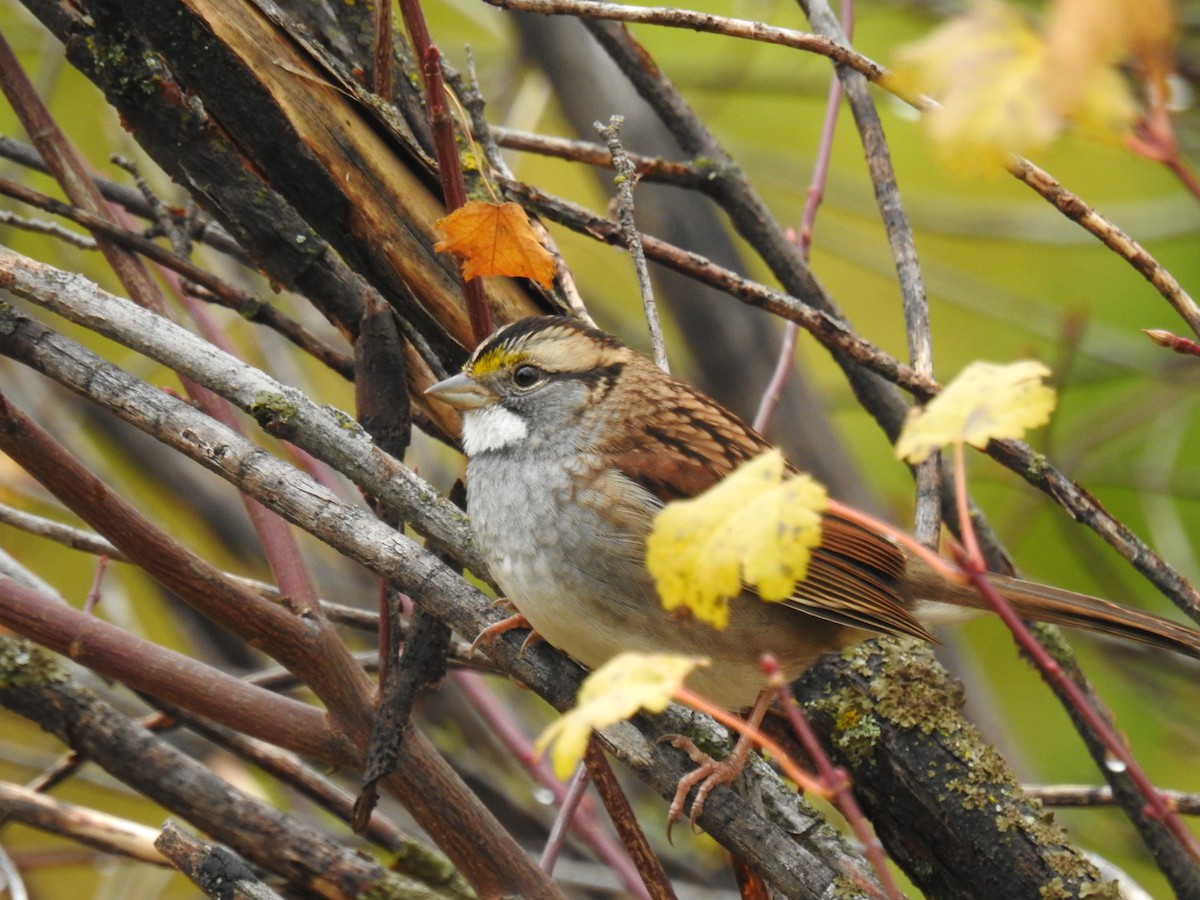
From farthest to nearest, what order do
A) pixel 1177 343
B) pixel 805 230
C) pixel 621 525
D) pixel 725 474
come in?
1. pixel 805 230
2. pixel 725 474
3. pixel 621 525
4. pixel 1177 343

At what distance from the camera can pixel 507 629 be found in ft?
7.20

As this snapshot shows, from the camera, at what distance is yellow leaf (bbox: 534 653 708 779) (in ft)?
4.03

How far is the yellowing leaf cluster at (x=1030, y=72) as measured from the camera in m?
1.03

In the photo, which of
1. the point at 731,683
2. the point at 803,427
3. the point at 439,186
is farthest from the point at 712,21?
the point at 803,427

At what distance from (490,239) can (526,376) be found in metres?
0.44

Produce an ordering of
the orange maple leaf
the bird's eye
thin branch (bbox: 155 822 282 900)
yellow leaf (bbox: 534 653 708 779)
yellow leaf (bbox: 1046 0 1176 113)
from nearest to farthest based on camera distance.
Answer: yellow leaf (bbox: 1046 0 1176 113), yellow leaf (bbox: 534 653 708 779), thin branch (bbox: 155 822 282 900), the orange maple leaf, the bird's eye

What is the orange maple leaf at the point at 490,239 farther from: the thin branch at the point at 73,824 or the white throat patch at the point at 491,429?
the thin branch at the point at 73,824

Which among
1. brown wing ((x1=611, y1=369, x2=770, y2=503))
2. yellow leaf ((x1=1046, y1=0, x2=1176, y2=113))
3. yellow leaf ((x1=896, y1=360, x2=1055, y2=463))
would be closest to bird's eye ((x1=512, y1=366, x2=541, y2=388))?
brown wing ((x1=611, y1=369, x2=770, y2=503))

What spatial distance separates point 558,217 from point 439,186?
0.28 metres

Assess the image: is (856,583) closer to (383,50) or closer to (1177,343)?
(1177,343)

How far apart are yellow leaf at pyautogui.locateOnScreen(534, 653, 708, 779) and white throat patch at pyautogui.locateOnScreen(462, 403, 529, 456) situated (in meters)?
1.24

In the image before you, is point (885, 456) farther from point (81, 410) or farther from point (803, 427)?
point (81, 410)

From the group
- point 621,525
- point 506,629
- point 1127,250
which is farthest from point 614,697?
point 1127,250

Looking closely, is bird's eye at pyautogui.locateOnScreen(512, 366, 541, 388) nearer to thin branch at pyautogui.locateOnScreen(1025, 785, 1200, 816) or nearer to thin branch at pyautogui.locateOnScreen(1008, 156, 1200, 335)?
thin branch at pyautogui.locateOnScreen(1008, 156, 1200, 335)
